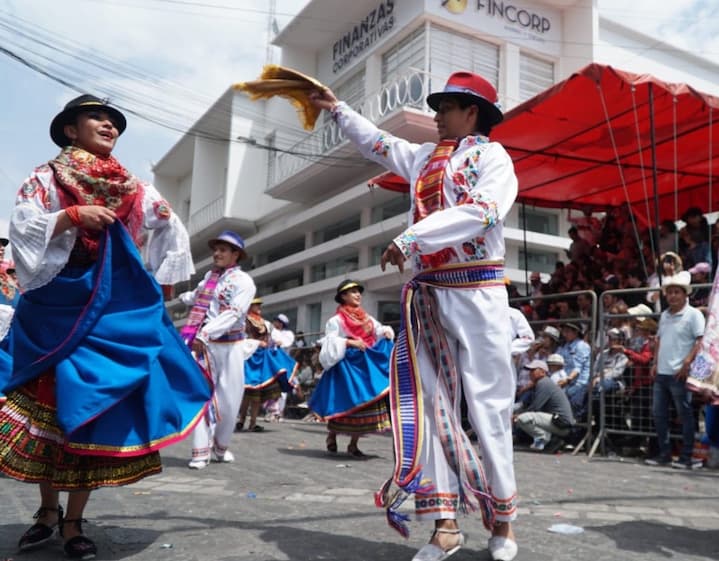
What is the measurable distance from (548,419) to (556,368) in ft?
3.03

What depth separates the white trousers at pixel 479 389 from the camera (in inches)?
120

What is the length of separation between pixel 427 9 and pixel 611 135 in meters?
11.7

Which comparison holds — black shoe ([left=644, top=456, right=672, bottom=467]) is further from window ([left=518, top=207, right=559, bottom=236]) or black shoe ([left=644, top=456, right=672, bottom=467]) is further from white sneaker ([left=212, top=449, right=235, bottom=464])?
window ([left=518, top=207, right=559, bottom=236])

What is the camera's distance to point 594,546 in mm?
3248

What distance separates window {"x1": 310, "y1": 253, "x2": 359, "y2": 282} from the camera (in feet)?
80.5

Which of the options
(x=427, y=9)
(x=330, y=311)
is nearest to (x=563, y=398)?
(x=427, y=9)

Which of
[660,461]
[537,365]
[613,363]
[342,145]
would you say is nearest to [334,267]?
[342,145]

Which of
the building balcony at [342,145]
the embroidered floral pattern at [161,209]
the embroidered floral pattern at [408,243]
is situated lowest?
the embroidered floral pattern at [408,243]

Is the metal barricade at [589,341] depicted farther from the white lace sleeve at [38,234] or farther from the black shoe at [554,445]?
the white lace sleeve at [38,234]

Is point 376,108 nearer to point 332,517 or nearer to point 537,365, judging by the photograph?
point 537,365

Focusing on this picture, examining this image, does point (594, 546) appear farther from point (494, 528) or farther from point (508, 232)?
point (508, 232)

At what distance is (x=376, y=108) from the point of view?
66.4ft

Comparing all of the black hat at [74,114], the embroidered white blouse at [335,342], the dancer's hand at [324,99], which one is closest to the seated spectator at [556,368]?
the embroidered white blouse at [335,342]

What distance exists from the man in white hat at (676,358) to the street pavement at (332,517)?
722 millimetres
